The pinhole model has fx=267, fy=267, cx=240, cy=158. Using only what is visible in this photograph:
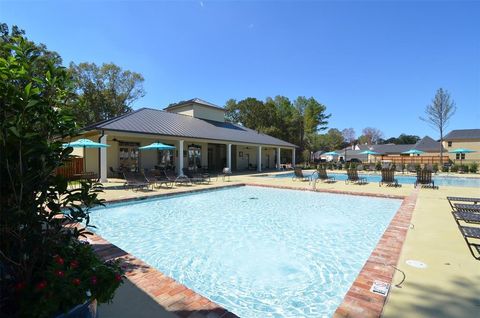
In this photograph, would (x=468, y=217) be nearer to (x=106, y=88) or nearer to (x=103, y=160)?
(x=103, y=160)

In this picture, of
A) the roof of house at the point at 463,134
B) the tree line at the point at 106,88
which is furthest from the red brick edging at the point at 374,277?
the roof of house at the point at 463,134

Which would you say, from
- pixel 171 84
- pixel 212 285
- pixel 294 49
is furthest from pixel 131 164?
pixel 212 285

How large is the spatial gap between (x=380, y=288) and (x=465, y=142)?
54.1m

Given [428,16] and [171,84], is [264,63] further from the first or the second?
[428,16]

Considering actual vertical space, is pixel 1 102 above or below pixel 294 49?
below

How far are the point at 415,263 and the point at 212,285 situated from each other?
129 inches

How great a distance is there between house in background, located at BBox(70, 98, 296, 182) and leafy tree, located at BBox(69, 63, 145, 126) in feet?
41.6

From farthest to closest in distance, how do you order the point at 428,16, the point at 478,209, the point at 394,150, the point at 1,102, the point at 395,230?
1. the point at 394,150
2. the point at 428,16
3. the point at 478,209
4. the point at 395,230
5. the point at 1,102

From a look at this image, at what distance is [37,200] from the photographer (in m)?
2.06

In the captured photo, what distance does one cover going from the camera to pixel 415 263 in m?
4.23

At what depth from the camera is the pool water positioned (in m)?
4.12

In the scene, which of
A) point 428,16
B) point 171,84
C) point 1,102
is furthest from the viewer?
point 171,84

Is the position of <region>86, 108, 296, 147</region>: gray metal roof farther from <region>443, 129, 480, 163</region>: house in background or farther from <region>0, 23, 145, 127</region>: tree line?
<region>443, 129, 480, 163</region>: house in background

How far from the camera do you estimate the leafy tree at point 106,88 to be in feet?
113
